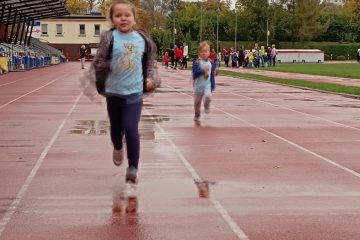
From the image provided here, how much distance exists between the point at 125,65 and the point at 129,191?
1.26m

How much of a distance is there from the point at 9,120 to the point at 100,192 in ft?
26.0

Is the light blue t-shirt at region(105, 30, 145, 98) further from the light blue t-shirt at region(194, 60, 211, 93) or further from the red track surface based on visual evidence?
the light blue t-shirt at region(194, 60, 211, 93)

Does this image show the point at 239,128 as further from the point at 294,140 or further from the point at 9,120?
the point at 9,120

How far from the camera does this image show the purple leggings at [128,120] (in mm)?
7293

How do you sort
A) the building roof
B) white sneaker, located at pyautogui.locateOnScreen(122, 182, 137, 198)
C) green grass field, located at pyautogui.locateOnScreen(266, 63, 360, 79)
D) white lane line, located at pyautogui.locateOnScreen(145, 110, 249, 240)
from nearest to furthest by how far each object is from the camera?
white lane line, located at pyautogui.locateOnScreen(145, 110, 249, 240), white sneaker, located at pyautogui.locateOnScreen(122, 182, 137, 198), green grass field, located at pyautogui.locateOnScreen(266, 63, 360, 79), the building roof

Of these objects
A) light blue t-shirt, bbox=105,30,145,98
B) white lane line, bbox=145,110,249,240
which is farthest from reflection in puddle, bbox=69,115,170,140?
light blue t-shirt, bbox=105,30,145,98

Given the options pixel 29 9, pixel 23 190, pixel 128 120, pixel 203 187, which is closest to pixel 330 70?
pixel 29 9

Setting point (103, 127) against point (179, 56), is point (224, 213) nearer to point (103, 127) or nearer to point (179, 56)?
Answer: point (103, 127)

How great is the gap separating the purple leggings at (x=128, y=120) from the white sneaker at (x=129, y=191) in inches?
8.3

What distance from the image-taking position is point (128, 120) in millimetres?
7293

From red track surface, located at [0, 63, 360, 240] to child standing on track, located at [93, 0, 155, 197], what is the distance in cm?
66

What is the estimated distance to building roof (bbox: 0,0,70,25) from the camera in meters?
54.9

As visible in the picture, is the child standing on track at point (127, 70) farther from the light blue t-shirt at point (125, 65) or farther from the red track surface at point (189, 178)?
the red track surface at point (189, 178)

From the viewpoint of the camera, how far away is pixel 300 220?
20.5 ft
